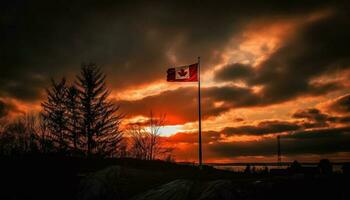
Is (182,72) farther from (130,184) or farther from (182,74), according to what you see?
(130,184)

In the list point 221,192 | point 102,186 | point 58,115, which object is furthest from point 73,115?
point 221,192

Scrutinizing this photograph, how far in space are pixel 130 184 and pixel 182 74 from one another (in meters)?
13.4

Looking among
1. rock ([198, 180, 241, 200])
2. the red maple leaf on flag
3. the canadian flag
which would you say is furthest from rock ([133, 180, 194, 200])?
the red maple leaf on flag

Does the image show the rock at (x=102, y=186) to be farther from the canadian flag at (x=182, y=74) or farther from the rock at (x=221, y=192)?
the canadian flag at (x=182, y=74)

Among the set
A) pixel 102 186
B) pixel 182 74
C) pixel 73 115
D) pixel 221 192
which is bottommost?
pixel 102 186

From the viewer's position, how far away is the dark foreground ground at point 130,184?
43.0 feet

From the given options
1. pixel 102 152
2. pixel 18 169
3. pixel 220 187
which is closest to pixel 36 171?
pixel 18 169

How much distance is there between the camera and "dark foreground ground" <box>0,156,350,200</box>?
43.0ft

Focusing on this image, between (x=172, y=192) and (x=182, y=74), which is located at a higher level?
(x=182, y=74)

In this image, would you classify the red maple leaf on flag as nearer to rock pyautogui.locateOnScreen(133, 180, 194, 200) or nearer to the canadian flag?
the canadian flag

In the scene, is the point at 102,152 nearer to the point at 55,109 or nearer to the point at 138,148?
the point at 55,109

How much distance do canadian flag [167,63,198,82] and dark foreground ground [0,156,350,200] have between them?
28.6 feet

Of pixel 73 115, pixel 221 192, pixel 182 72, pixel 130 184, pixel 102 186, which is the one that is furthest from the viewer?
pixel 73 115

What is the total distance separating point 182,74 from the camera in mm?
28109
